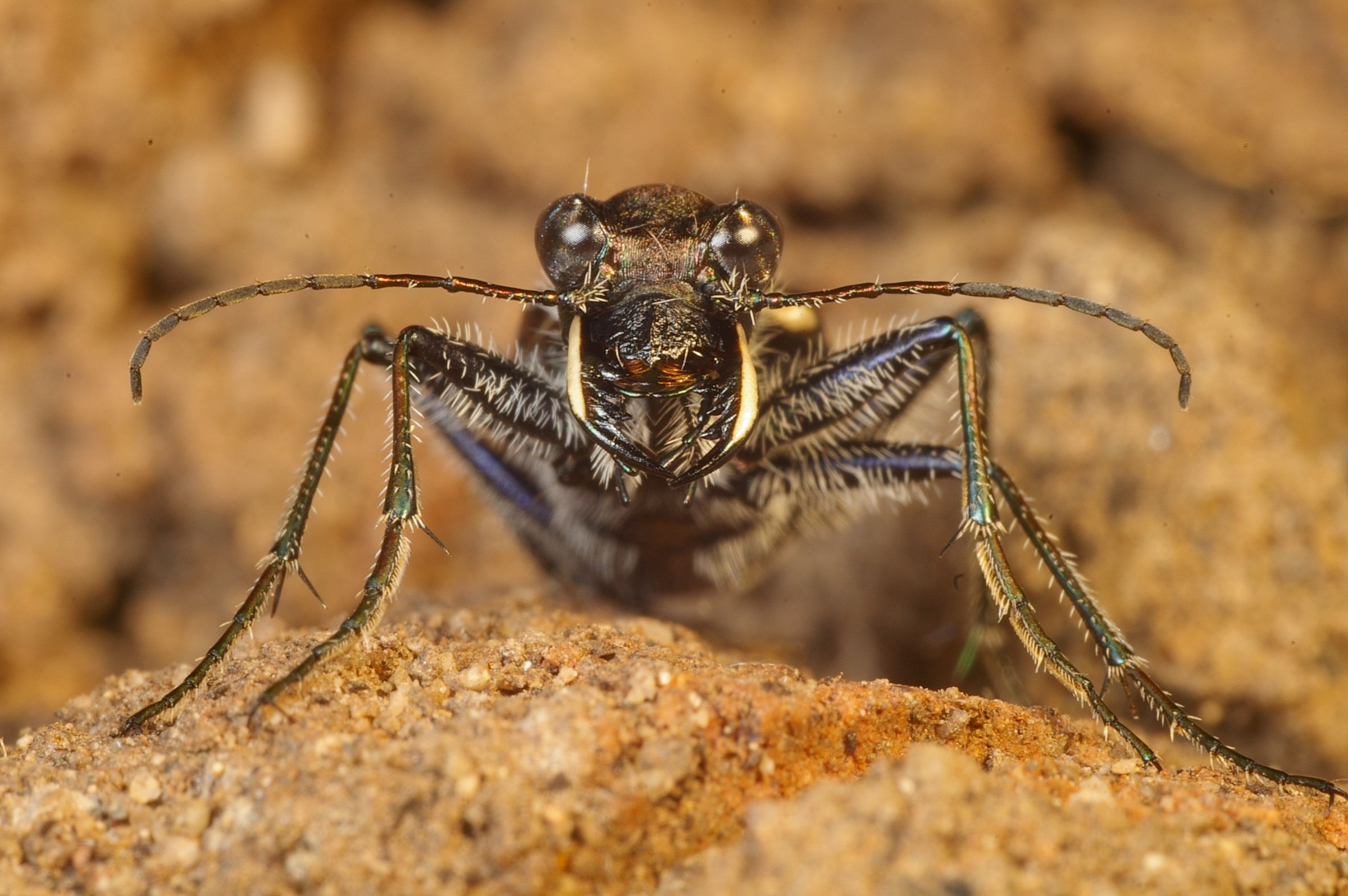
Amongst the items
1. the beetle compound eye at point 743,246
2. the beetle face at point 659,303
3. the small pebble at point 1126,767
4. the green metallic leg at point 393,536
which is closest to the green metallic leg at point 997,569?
the small pebble at point 1126,767

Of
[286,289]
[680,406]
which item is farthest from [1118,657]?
[286,289]

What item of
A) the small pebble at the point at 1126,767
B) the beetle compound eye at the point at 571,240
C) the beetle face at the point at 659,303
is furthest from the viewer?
the beetle compound eye at the point at 571,240

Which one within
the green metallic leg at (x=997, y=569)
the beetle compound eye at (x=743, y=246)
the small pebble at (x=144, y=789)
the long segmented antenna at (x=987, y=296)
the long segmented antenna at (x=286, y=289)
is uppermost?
the beetle compound eye at (x=743, y=246)

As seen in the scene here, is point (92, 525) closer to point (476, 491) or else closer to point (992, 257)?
point (476, 491)

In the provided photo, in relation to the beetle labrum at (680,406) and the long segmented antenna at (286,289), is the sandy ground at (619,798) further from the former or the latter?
the long segmented antenna at (286,289)

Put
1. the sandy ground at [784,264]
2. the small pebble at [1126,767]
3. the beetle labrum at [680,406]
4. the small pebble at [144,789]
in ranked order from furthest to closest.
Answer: the sandy ground at [784,264] < the beetle labrum at [680,406] < the small pebble at [1126,767] < the small pebble at [144,789]

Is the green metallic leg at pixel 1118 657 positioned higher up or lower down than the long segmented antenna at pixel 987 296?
lower down

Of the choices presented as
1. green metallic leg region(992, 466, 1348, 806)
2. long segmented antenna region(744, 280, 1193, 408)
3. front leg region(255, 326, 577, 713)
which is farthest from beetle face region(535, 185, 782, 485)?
green metallic leg region(992, 466, 1348, 806)

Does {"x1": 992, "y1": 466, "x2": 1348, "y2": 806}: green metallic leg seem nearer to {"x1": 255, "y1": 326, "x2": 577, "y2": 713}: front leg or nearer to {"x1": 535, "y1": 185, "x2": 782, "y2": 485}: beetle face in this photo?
{"x1": 535, "y1": 185, "x2": 782, "y2": 485}: beetle face
